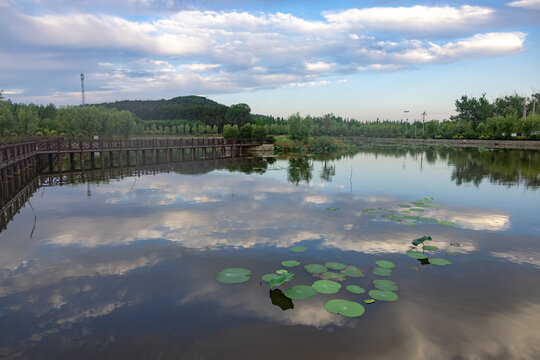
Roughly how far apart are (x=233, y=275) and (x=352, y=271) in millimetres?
3466

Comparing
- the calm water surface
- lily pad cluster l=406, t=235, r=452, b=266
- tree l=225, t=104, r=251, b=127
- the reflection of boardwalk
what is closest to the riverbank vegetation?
tree l=225, t=104, r=251, b=127

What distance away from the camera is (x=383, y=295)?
349 inches

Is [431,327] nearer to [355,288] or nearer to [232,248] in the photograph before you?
[355,288]

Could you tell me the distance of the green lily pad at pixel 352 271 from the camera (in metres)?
10.1

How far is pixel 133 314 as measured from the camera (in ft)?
26.8

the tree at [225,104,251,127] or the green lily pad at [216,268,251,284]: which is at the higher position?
the tree at [225,104,251,127]

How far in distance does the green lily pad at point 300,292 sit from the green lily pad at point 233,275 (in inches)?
57.4

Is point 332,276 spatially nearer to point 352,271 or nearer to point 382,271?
point 352,271

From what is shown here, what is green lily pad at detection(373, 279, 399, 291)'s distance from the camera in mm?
9297

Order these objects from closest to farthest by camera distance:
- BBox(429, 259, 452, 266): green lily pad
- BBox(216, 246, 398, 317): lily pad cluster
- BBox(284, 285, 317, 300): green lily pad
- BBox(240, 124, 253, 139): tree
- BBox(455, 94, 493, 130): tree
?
1. BBox(216, 246, 398, 317): lily pad cluster
2. BBox(284, 285, 317, 300): green lily pad
3. BBox(429, 259, 452, 266): green lily pad
4. BBox(240, 124, 253, 139): tree
5. BBox(455, 94, 493, 130): tree

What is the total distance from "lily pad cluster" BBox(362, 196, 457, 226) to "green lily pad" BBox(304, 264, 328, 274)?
21.5 feet

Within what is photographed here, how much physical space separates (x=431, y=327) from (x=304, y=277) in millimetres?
3500

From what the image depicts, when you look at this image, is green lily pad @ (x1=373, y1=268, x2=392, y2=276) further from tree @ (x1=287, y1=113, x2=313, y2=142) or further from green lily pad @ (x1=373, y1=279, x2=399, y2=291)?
tree @ (x1=287, y1=113, x2=313, y2=142)

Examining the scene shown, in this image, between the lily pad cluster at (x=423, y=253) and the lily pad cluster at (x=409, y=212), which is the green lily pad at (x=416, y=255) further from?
the lily pad cluster at (x=409, y=212)
